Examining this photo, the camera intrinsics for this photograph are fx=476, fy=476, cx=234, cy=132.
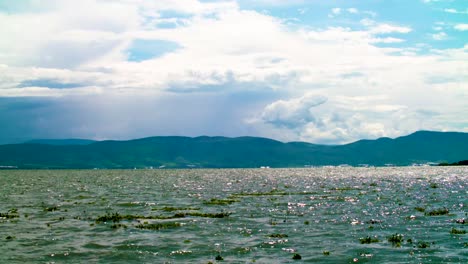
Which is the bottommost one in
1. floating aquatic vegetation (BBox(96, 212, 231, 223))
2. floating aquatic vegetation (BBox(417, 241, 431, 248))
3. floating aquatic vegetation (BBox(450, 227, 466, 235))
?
floating aquatic vegetation (BBox(417, 241, 431, 248))

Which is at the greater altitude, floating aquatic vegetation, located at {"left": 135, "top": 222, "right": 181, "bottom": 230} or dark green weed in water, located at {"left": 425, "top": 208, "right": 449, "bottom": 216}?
dark green weed in water, located at {"left": 425, "top": 208, "right": 449, "bottom": 216}

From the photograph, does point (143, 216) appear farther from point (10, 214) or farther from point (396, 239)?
point (396, 239)

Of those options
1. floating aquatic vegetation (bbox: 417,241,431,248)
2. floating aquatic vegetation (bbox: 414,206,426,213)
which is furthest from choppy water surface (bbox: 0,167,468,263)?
floating aquatic vegetation (bbox: 414,206,426,213)

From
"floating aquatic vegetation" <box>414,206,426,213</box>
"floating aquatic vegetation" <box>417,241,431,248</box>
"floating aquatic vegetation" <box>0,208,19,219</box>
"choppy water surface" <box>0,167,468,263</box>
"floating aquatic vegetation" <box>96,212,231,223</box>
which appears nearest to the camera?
"choppy water surface" <box>0,167,468,263</box>

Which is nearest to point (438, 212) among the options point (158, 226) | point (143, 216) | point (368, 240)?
point (368, 240)

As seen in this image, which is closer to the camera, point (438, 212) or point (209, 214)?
point (438, 212)

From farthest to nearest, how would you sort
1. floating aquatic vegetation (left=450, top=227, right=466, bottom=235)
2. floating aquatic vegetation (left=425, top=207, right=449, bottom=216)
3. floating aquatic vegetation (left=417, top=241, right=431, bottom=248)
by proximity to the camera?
floating aquatic vegetation (left=425, top=207, right=449, bottom=216), floating aquatic vegetation (left=450, top=227, right=466, bottom=235), floating aquatic vegetation (left=417, top=241, right=431, bottom=248)

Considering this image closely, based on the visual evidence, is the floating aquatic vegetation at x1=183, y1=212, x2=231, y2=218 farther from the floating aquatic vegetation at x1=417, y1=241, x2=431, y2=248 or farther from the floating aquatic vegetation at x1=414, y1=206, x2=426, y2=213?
the floating aquatic vegetation at x1=414, y1=206, x2=426, y2=213

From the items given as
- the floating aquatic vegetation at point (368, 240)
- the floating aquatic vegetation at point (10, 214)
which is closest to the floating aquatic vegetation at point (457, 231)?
the floating aquatic vegetation at point (368, 240)

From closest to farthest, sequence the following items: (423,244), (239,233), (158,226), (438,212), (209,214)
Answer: (423,244) → (239,233) → (158,226) → (438,212) → (209,214)

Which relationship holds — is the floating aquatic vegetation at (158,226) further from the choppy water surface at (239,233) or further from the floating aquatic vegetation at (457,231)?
the floating aquatic vegetation at (457,231)

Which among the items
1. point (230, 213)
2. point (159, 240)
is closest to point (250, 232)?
point (159, 240)

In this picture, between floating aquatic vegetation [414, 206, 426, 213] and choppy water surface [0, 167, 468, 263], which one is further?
floating aquatic vegetation [414, 206, 426, 213]

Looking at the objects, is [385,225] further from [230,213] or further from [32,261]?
[32,261]
